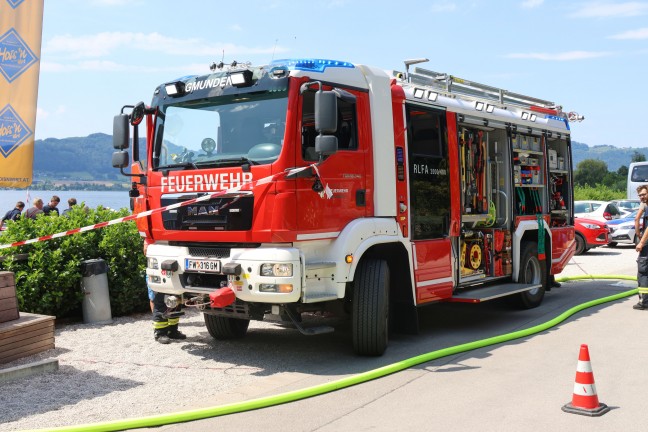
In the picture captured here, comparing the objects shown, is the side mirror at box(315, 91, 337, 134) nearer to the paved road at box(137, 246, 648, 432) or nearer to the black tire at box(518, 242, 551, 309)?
the paved road at box(137, 246, 648, 432)

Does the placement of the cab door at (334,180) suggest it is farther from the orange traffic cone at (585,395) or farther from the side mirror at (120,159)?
the orange traffic cone at (585,395)

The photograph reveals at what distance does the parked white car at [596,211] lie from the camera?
900 inches

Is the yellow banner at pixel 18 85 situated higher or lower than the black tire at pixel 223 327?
higher

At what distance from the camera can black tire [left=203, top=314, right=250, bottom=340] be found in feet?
26.1

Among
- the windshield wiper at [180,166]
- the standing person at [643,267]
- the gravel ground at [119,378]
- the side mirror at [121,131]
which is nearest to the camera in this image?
the gravel ground at [119,378]

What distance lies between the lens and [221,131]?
694 centimetres

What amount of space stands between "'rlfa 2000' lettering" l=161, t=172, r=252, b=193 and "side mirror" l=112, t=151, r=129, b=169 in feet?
1.92

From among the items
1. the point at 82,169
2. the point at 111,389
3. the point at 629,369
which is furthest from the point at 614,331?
the point at 82,169

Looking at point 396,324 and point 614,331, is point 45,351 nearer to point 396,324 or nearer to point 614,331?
point 396,324

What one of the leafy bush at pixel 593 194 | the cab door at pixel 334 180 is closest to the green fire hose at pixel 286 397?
the cab door at pixel 334 180

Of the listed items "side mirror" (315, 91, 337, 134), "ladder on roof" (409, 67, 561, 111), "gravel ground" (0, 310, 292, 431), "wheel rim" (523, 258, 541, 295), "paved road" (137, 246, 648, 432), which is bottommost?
"paved road" (137, 246, 648, 432)

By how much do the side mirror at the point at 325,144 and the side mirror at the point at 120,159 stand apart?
2471 millimetres

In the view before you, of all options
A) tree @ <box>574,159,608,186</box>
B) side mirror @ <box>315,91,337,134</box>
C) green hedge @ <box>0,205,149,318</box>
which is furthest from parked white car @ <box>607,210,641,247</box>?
tree @ <box>574,159,608,186</box>

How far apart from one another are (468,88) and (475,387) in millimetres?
A: 5225
